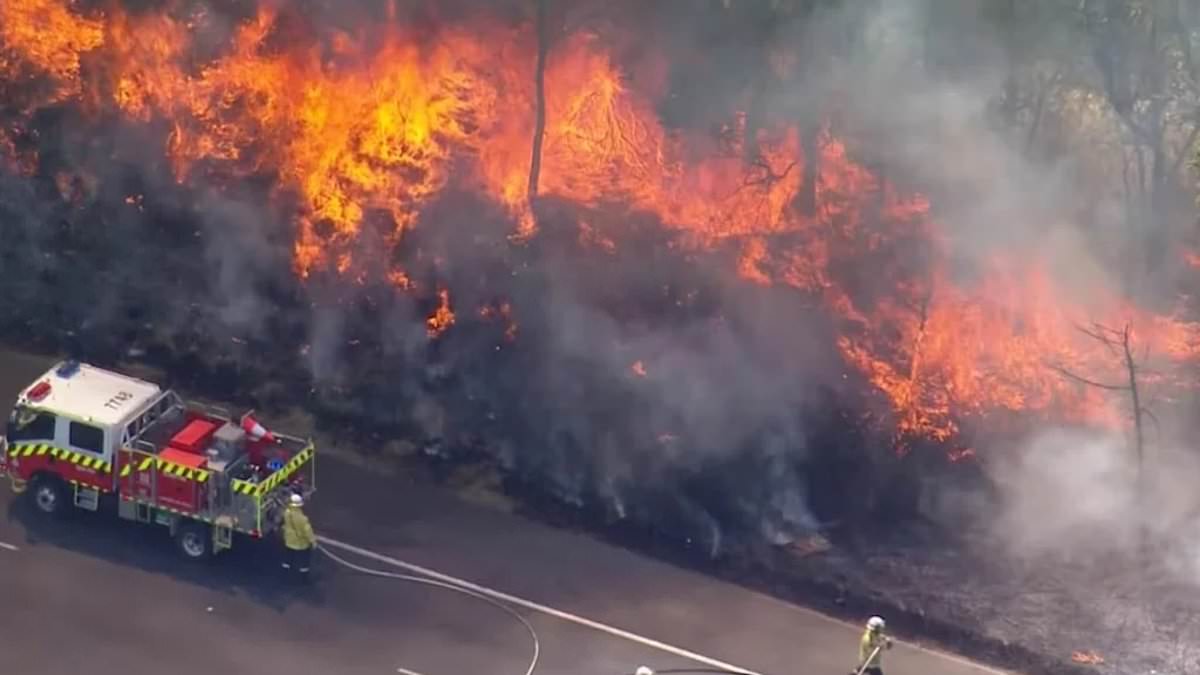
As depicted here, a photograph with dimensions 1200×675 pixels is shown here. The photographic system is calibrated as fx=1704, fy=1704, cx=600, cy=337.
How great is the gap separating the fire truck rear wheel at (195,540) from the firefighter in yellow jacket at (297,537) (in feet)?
3.27

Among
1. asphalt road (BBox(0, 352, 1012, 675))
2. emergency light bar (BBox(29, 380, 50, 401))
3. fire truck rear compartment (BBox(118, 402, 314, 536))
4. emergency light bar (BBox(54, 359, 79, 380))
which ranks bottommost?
asphalt road (BBox(0, 352, 1012, 675))

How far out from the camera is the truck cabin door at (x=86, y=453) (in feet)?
71.9

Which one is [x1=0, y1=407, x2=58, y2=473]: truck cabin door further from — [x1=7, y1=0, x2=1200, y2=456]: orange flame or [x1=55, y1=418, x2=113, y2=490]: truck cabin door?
[x1=7, y1=0, x2=1200, y2=456]: orange flame

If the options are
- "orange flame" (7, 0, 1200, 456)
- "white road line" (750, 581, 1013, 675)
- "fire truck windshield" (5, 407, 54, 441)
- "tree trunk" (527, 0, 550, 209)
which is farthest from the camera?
"tree trunk" (527, 0, 550, 209)

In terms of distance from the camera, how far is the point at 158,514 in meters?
22.1

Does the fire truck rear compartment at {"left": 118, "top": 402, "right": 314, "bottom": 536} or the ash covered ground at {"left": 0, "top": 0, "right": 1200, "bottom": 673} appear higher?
the ash covered ground at {"left": 0, "top": 0, "right": 1200, "bottom": 673}

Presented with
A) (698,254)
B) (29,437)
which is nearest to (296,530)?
(29,437)

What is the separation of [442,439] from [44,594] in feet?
20.1

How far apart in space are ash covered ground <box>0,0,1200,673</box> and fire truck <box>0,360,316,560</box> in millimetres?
3163

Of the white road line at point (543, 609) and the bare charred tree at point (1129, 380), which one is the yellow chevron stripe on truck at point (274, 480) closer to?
the white road line at point (543, 609)

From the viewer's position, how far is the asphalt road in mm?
20688

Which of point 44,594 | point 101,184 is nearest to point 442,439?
point 44,594

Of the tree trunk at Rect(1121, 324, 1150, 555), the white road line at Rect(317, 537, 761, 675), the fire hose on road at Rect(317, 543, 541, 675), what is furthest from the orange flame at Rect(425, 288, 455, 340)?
the tree trunk at Rect(1121, 324, 1150, 555)

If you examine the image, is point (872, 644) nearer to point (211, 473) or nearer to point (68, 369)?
point (211, 473)
